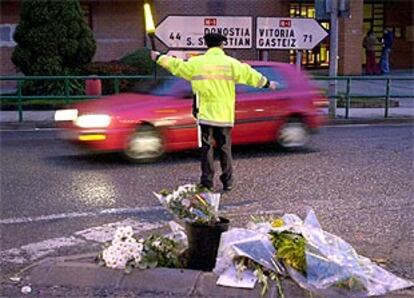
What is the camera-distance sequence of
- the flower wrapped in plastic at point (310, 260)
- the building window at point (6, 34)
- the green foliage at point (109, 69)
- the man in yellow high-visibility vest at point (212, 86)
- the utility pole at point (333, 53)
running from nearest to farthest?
the flower wrapped in plastic at point (310, 260), the man in yellow high-visibility vest at point (212, 86), the utility pole at point (333, 53), the green foliage at point (109, 69), the building window at point (6, 34)

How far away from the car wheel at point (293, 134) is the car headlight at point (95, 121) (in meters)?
2.78

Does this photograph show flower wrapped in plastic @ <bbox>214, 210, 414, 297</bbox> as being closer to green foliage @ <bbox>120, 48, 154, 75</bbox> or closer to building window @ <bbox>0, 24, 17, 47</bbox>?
green foliage @ <bbox>120, 48, 154, 75</bbox>

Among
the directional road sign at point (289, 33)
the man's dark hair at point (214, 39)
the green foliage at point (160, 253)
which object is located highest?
the man's dark hair at point (214, 39)

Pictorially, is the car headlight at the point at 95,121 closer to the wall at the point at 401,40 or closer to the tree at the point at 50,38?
the tree at the point at 50,38

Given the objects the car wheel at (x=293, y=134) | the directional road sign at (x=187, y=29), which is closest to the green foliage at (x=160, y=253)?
the car wheel at (x=293, y=134)

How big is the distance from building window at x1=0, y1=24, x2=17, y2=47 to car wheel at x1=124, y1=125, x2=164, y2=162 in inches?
752

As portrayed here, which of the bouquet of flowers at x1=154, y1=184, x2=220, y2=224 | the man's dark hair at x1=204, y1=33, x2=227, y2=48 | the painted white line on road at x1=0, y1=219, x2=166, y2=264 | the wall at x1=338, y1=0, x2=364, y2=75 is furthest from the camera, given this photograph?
the wall at x1=338, y1=0, x2=364, y2=75

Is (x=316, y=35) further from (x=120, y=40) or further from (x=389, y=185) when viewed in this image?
(x=120, y=40)

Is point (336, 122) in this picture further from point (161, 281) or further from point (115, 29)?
point (115, 29)

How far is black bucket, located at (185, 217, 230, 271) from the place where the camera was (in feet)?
17.7

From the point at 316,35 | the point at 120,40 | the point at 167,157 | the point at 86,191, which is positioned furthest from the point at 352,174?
the point at 120,40

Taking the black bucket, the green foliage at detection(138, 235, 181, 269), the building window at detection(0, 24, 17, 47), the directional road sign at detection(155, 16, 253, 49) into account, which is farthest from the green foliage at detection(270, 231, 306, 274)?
the building window at detection(0, 24, 17, 47)

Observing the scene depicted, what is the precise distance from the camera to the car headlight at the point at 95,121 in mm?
10375

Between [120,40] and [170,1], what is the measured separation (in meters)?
2.62
